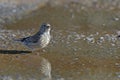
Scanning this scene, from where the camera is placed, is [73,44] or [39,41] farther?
[73,44]

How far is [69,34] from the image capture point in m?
13.2

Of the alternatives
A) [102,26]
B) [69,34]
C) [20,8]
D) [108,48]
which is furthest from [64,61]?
[20,8]

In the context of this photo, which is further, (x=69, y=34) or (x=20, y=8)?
(x=20, y=8)

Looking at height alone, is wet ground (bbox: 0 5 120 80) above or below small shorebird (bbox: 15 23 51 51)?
below

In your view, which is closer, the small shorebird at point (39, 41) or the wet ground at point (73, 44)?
the wet ground at point (73, 44)

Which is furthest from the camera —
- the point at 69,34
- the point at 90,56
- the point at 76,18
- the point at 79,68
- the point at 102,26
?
the point at 76,18

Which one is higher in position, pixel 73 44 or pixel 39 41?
pixel 39 41

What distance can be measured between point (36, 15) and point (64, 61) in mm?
4807

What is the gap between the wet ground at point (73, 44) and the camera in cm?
1039

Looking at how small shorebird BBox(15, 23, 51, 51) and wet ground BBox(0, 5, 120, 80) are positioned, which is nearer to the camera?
wet ground BBox(0, 5, 120, 80)

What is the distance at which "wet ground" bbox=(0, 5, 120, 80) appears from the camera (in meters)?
10.4

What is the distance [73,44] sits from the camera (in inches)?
482

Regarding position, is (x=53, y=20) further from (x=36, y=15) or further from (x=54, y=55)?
(x=54, y=55)

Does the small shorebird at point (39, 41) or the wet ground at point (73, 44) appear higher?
the small shorebird at point (39, 41)
